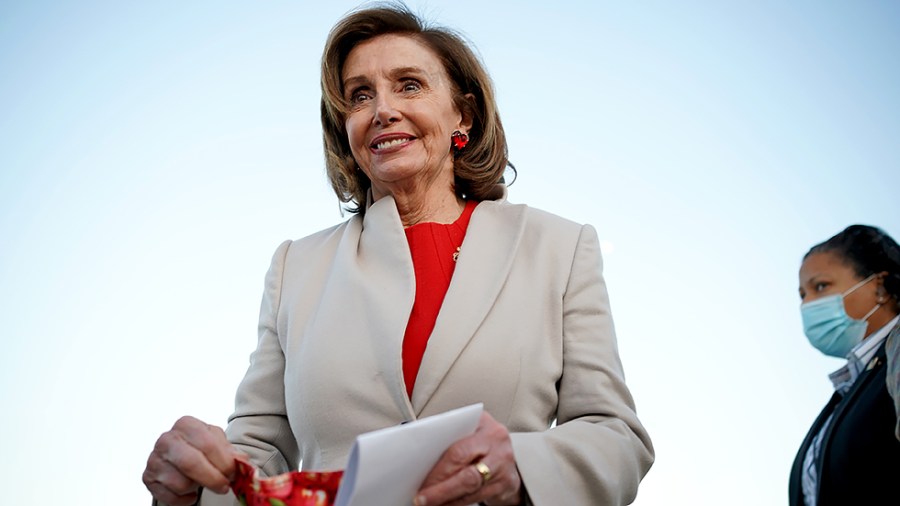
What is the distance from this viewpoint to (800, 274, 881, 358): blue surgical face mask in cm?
478

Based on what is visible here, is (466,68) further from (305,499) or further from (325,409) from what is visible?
(305,499)

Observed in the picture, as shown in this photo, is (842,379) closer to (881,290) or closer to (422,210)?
(881,290)

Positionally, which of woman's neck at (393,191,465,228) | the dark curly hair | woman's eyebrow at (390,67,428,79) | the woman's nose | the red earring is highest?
woman's eyebrow at (390,67,428,79)

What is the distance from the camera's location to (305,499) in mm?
1898

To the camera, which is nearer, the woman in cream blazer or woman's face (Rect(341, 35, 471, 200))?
the woman in cream blazer

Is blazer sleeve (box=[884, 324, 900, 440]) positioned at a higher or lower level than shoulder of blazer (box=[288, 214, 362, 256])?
lower

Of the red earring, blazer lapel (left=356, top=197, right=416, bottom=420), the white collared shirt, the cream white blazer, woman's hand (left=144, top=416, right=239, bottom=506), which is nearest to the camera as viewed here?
woman's hand (left=144, top=416, right=239, bottom=506)

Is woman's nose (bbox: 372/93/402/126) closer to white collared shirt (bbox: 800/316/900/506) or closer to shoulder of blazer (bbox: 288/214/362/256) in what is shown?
shoulder of blazer (bbox: 288/214/362/256)

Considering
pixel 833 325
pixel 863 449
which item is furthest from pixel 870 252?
pixel 863 449

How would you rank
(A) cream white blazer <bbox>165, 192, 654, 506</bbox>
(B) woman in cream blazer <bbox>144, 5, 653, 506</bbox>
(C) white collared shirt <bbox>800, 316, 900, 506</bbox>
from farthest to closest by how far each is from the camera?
(C) white collared shirt <bbox>800, 316, 900, 506</bbox>
(A) cream white blazer <bbox>165, 192, 654, 506</bbox>
(B) woman in cream blazer <bbox>144, 5, 653, 506</bbox>

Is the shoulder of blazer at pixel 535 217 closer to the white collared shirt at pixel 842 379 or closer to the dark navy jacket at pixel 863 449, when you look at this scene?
the dark navy jacket at pixel 863 449

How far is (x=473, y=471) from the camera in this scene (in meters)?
1.86

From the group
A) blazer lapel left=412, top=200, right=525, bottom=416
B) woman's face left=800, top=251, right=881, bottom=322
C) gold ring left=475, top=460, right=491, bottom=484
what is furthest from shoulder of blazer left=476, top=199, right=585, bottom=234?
woman's face left=800, top=251, right=881, bottom=322

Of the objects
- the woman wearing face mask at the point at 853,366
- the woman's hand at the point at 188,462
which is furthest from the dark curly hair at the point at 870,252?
the woman's hand at the point at 188,462
